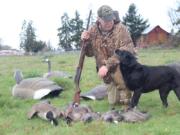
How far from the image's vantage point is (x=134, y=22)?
227 ft

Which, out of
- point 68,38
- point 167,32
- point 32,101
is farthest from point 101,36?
point 167,32

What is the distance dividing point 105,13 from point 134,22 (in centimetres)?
6026

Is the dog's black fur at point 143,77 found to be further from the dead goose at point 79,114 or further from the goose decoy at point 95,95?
the goose decoy at point 95,95

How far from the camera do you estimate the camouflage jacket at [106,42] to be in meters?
9.91

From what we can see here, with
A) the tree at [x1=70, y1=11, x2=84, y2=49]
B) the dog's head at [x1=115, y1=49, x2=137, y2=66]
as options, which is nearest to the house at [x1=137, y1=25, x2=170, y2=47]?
the tree at [x1=70, y1=11, x2=84, y2=49]

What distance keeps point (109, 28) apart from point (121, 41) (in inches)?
14.5

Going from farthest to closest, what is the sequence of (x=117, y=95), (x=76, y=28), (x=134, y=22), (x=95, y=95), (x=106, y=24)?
(x=76, y=28) → (x=134, y=22) → (x=95, y=95) → (x=117, y=95) → (x=106, y=24)

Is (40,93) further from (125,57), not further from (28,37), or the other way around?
(28,37)

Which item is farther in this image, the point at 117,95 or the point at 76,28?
the point at 76,28

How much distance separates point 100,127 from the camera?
802 centimetres

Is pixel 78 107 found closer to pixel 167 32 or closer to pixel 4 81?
pixel 4 81

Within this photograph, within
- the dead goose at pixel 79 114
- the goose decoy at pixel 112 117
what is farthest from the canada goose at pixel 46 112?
the goose decoy at pixel 112 117

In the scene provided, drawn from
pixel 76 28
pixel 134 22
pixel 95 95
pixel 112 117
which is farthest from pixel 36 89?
pixel 76 28

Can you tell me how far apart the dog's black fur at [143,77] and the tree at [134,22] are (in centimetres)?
5851
